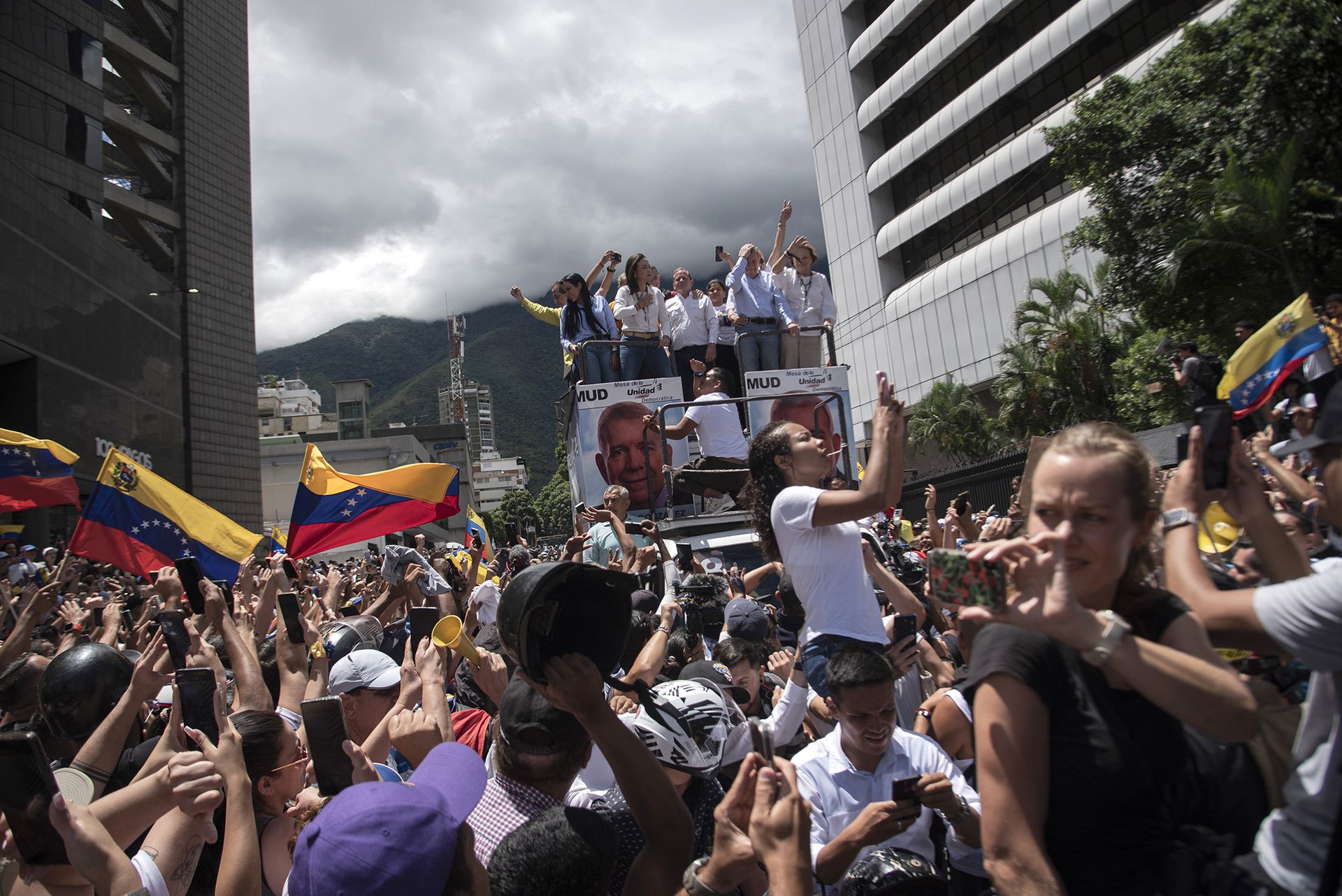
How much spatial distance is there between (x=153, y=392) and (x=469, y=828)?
3807cm

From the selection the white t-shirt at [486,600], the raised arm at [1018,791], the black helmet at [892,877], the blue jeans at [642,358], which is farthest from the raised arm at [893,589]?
the blue jeans at [642,358]

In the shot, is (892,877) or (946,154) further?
(946,154)

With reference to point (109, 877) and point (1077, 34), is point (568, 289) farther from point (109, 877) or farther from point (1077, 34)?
point (1077, 34)

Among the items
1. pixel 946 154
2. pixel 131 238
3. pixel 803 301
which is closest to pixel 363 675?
pixel 803 301

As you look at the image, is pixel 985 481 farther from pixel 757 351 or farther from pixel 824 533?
pixel 824 533

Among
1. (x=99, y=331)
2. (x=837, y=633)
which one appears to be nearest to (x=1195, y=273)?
(x=837, y=633)

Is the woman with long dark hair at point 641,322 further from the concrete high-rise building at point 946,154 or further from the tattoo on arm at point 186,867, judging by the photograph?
the concrete high-rise building at point 946,154

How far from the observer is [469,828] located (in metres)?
2.00

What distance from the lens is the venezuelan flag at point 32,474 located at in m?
10.0

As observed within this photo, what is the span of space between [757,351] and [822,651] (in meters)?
6.68

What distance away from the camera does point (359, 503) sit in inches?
364

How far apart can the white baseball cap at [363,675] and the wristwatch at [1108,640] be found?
2.96 m

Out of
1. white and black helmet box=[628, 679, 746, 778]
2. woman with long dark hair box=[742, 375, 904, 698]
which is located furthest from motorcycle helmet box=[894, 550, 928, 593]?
white and black helmet box=[628, 679, 746, 778]

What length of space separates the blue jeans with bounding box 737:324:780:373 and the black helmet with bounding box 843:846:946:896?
7.42 meters
